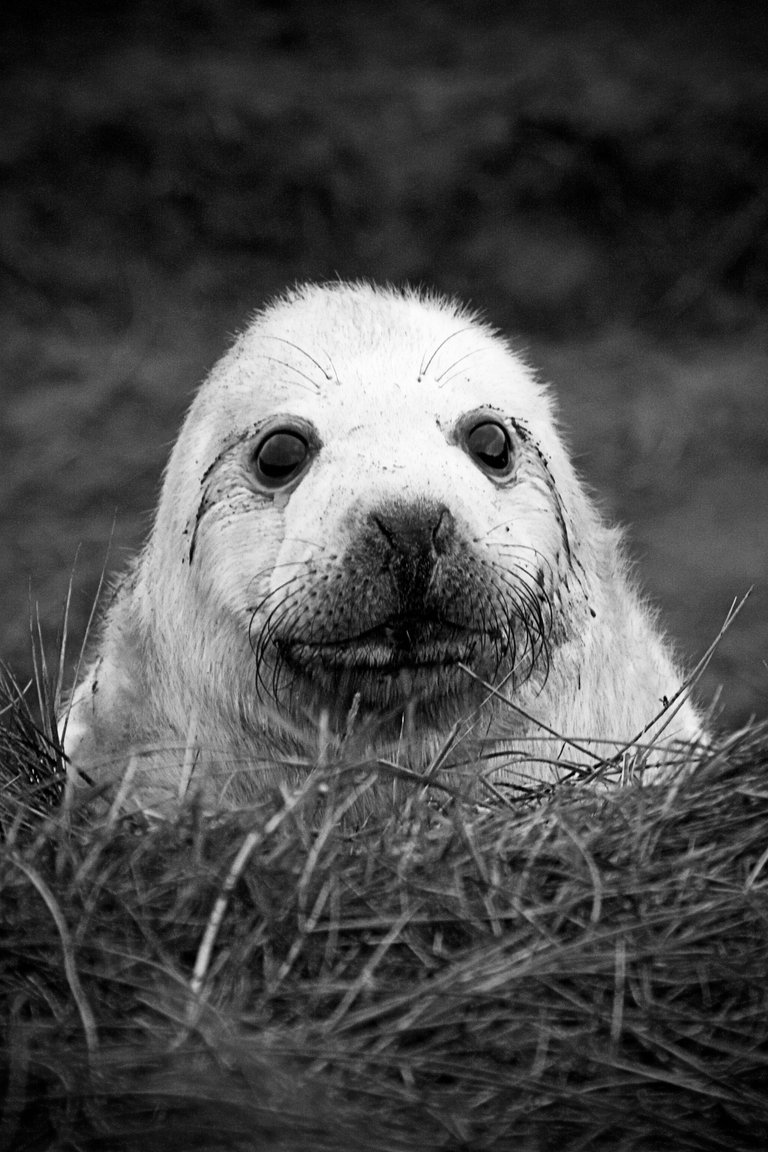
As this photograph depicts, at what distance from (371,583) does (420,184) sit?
22.8ft

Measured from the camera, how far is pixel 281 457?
3645 millimetres

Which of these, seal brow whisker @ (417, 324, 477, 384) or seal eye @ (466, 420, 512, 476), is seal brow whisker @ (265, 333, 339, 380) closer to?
seal brow whisker @ (417, 324, 477, 384)

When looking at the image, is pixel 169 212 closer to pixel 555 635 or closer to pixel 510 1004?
pixel 555 635

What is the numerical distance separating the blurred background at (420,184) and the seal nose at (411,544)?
6236 mm

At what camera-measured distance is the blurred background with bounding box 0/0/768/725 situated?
9562 mm

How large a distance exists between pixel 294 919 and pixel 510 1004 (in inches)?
14.4

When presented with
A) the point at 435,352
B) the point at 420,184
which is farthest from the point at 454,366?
the point at 420,184

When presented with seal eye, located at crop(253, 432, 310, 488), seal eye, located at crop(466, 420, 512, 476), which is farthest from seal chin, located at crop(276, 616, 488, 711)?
seal eye, located at crop(466, 420, 512, 476)

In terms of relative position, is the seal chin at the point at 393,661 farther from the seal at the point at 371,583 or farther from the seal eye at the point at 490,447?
the seal eye at the point at 490,447

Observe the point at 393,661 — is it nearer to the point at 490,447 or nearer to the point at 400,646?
the point at 400,646

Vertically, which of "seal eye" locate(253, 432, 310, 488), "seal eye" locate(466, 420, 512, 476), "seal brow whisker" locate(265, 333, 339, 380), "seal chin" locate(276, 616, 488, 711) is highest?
"seal brow whisker" locate(265, 333, 339, 380)

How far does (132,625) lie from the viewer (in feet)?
13.7

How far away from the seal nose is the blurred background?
6.24 metres

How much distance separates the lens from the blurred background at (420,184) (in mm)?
9562
